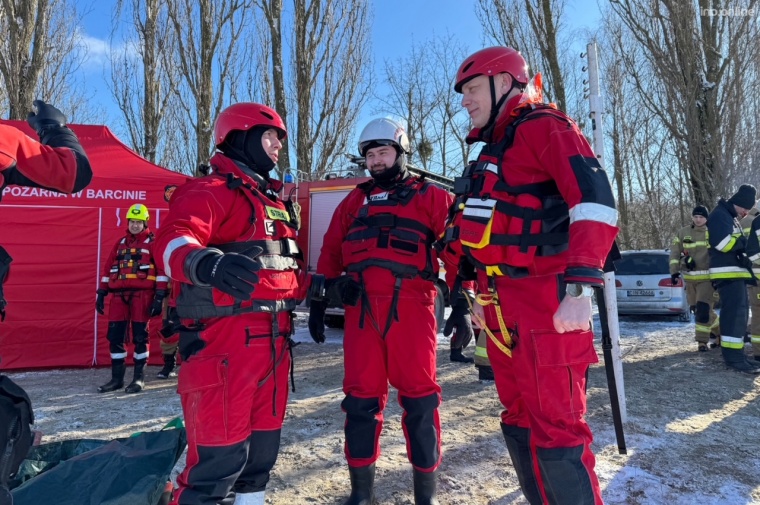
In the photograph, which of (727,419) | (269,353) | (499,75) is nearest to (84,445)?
(269,353)

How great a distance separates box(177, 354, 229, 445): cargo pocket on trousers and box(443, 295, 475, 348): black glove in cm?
142

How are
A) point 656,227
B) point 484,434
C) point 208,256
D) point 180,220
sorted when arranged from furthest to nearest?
point 656,227, point 484,434, point 180,220, point 208,256

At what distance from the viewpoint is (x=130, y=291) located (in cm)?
550

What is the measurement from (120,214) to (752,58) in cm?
1377

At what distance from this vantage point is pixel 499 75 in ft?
7.09

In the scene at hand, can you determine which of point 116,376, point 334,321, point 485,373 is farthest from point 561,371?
point 334,321

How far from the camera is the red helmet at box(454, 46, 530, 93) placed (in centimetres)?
213

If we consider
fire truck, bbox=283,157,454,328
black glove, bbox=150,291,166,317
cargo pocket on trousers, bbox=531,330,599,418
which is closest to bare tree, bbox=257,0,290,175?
fire truck, bbox=283,157,454,328

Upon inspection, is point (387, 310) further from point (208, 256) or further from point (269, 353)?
point (208, 256)

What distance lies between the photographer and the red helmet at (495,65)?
6.98 ft

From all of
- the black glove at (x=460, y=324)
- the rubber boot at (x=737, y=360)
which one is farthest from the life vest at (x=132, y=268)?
the rubber boot at (x=737, y=360)

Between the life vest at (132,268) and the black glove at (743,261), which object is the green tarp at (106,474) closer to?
the life vest at (132,268)

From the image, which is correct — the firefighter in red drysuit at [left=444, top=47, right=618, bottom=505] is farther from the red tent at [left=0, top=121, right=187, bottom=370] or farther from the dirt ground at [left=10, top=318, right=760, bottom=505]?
the red tent at [left=0, top=121, right=187, bottom=370]

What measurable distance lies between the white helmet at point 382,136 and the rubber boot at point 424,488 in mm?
1945
